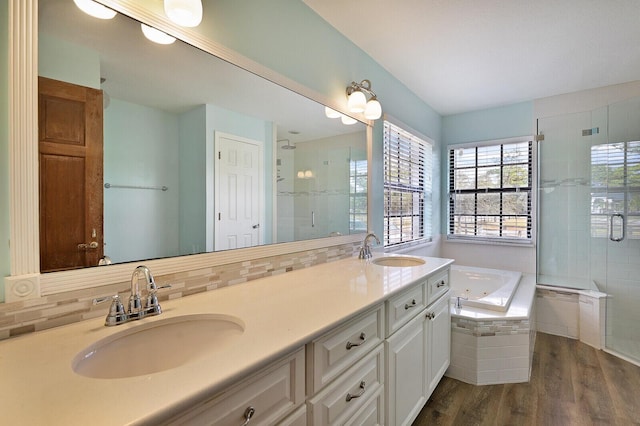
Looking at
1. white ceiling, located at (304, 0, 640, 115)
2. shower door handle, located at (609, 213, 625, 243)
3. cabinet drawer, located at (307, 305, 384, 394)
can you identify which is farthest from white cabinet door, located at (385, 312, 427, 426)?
shower door handle, located at (609, 213, 625, 243)

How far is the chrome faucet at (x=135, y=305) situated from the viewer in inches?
36.4

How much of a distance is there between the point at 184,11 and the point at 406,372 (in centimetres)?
183

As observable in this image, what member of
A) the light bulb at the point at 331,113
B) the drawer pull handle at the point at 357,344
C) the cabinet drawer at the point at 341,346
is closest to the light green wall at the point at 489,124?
the light bulb at the point at 331,113

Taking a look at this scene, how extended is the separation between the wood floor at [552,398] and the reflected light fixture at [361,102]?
1982 millimetres

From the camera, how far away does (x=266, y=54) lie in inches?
63.0

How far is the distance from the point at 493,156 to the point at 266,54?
10.5ft

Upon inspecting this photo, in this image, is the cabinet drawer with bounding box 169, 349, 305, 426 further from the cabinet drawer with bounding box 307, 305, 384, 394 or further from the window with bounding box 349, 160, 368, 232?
the window with bounding box 349, 160, 368, 232

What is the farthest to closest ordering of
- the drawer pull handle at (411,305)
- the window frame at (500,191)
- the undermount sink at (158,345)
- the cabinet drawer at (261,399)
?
the window frame at (500,191)
the drawer pull handle at (411,305)
the undermount sink at (158,345)
the cabinet drawer at (261,399)

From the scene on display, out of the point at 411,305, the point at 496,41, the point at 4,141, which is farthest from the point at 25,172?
the point at 496,41

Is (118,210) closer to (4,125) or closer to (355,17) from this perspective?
(4,125)

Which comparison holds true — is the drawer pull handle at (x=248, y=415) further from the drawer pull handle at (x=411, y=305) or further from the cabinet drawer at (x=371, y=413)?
the drawer pull handle at (x=411, y=305)

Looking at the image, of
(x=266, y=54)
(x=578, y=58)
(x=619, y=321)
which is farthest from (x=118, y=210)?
(x=619, y=321)

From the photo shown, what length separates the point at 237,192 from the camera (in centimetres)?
147

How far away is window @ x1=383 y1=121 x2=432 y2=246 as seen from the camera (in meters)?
Result: 2.84
